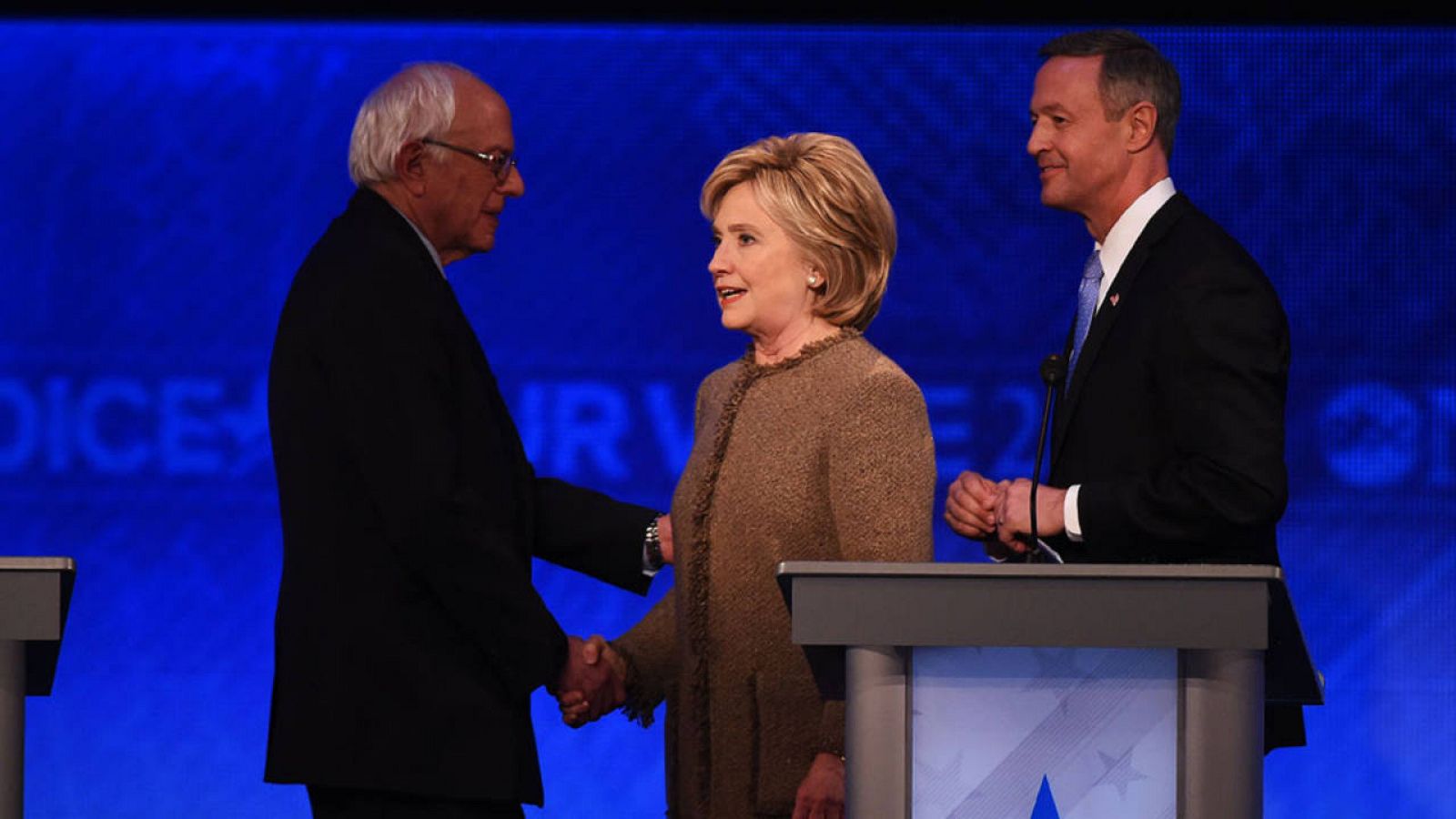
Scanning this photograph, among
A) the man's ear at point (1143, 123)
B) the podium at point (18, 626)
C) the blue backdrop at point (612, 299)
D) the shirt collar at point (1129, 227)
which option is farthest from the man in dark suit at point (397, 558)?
the blue backdrop at point (612, 299)

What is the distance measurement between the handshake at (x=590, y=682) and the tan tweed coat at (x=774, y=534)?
150 millimetres

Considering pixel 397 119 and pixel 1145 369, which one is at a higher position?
pixel 397 119

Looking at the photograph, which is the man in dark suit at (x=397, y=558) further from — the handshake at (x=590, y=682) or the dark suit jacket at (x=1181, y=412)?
the dark suit jacket at (x=1181, y=412)

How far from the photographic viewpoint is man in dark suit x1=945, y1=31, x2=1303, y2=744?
2.56 m

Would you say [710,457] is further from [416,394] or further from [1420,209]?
[1420,209]

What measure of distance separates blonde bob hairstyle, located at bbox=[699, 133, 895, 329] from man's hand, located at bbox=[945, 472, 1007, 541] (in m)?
0.27

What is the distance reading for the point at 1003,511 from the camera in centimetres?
274

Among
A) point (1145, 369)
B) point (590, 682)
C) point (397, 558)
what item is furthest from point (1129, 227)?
point (397, 558)

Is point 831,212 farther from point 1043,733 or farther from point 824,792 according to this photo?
point 1043,733

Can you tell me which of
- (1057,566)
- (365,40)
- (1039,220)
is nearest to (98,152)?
(365,40)

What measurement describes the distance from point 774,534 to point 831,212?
1.51 feet

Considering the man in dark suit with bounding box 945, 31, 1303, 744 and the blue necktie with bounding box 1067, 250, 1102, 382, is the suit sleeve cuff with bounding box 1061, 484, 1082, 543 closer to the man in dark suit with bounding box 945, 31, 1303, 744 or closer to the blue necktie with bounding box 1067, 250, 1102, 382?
the man in dark suit with bounding box 945, 31, 1303, 744

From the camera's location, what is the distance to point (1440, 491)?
5051 mm

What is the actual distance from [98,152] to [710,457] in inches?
117
